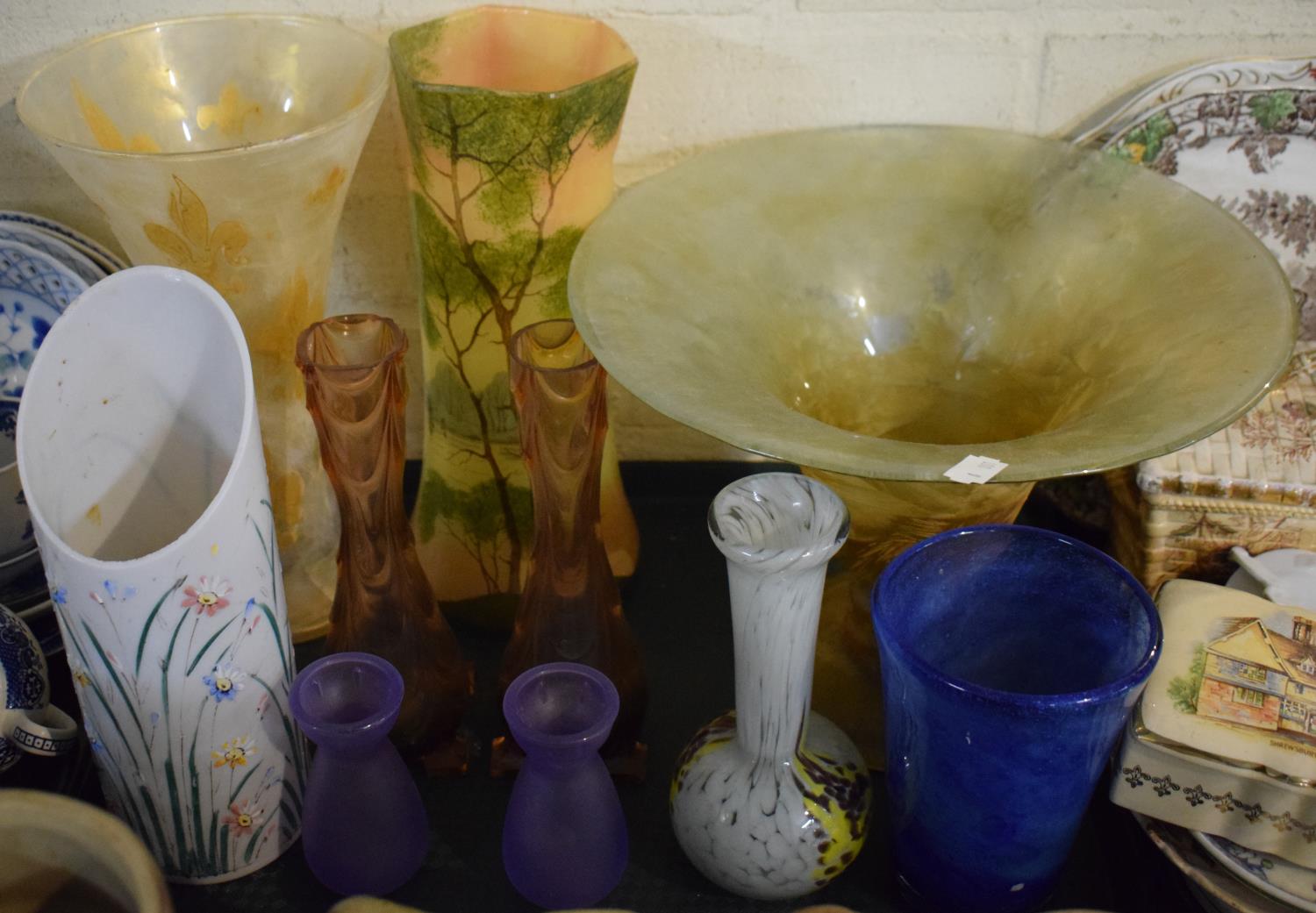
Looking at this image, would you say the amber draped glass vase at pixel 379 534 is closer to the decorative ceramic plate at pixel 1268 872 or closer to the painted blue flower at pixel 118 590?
the painted blue flower at pixel 118 590

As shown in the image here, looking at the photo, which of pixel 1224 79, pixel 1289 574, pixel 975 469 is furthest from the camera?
pixel 1224 79

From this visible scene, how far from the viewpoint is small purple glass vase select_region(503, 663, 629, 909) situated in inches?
26.0

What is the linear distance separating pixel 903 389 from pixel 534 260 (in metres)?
0.26

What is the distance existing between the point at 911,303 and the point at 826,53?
0.21m

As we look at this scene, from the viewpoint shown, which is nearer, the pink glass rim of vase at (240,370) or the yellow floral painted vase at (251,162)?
the pink glass rim of vase at (240,370)

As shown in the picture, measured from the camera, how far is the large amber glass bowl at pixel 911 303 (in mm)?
637

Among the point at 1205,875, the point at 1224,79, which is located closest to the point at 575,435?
the point at 1205,875

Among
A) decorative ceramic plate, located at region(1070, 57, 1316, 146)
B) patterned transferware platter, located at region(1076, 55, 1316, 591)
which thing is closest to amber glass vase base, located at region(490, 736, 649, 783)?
patterned transferware platter, located at region(1076, 55, 1316, 591)

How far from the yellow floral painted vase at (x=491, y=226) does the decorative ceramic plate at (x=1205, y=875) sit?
43cm

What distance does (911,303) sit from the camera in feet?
2.67

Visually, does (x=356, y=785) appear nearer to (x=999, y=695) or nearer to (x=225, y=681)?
(x=225, y=681)

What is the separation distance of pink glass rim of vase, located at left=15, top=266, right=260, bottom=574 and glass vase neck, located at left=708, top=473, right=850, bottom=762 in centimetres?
25

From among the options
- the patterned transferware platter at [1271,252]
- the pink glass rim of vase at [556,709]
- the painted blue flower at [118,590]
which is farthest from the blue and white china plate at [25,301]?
the patterned transferware platter at [1271,252]

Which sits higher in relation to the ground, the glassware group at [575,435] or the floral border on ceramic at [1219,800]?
the glassware group at [575,435]
